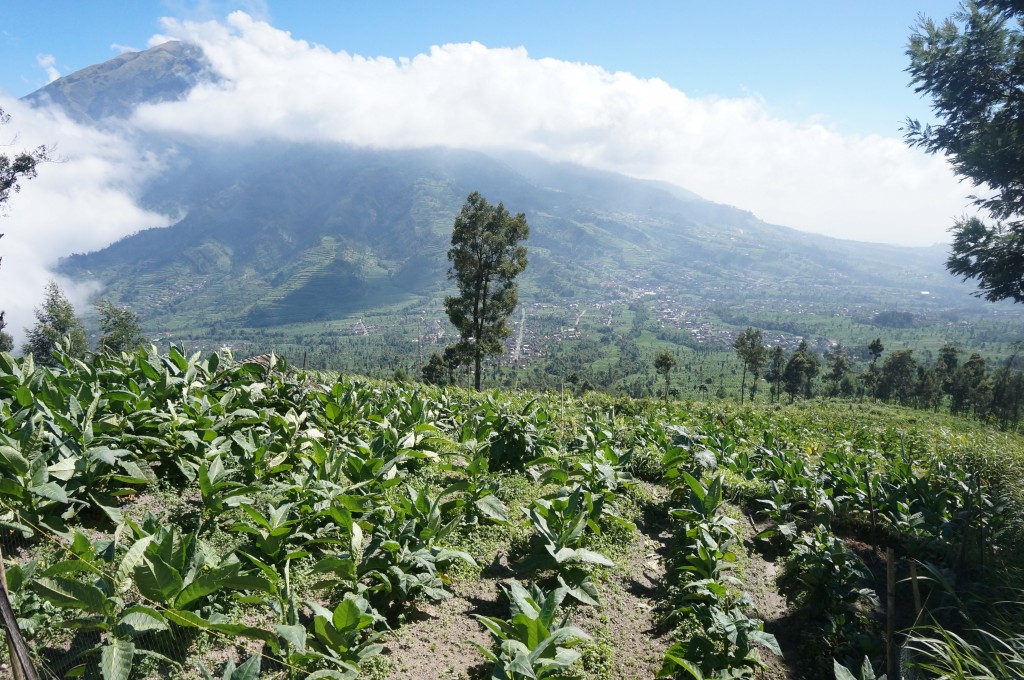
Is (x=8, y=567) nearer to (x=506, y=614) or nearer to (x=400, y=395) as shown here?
(x=506, y=614)

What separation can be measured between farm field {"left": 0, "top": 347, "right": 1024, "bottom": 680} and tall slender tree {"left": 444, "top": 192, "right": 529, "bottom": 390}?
1826 centimetres

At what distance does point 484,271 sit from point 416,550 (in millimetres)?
22168

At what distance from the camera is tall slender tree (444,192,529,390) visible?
25.2 meters

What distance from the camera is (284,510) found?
3812 millimetres

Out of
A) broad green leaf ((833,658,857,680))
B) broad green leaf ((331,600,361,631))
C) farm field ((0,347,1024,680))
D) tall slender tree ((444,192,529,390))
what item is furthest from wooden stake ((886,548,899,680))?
tall slender tree ((444,192,529,390))

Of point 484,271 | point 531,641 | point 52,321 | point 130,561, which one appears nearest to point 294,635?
point 130,561

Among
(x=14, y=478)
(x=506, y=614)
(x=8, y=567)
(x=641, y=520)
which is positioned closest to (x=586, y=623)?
(x=506, y=614)

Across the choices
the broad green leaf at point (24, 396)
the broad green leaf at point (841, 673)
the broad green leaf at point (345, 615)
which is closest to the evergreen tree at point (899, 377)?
the broad green leaf at point (841, 673)

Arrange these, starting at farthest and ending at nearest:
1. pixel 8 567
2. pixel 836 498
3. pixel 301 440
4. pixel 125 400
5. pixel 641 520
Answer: pixel 836 498
pixel 641 520
pixel 301 440
pixel 125 400
pixel 8 567

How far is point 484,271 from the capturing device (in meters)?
25.6

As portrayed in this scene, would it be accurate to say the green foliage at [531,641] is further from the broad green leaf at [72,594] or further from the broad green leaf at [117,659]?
the broad green leaf at [72,594]

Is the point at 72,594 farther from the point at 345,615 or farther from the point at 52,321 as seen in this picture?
the point at 52,321

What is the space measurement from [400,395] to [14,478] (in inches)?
211

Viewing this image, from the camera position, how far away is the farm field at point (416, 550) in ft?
9.68
